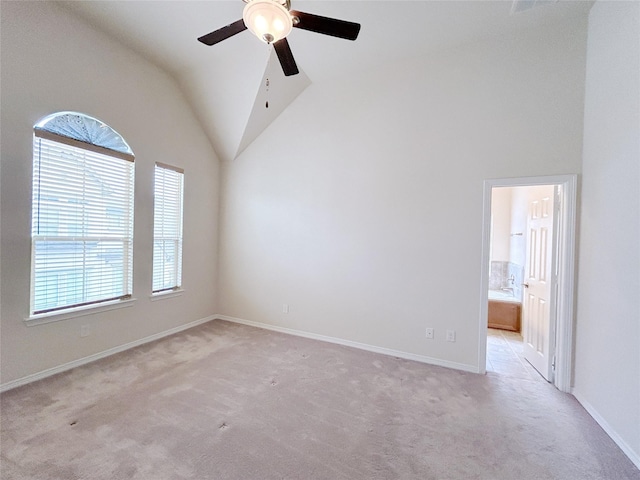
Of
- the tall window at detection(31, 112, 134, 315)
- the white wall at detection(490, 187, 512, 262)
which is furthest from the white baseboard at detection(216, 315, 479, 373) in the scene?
the white wall at detection(490, 187, 512, 262)

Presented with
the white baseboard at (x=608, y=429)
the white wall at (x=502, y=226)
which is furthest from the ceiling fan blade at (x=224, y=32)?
the white wall at (x=502, y=226)

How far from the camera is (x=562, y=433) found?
203 centimetres

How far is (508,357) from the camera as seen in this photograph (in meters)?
3.35

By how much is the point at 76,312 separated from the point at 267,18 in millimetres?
3212

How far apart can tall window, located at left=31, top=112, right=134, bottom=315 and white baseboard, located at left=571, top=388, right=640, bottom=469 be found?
465cm

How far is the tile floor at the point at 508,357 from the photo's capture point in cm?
294

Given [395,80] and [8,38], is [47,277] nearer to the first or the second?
[8,38]

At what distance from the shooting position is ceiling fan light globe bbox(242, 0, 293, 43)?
5.29 ft

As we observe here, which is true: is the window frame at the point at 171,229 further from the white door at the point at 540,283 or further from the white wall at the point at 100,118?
the white door at the point at 540,283

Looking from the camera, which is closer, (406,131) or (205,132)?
(406,131)

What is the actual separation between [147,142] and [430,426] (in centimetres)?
417

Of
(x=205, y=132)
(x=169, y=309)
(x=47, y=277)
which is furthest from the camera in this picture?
(x=205, y=132)

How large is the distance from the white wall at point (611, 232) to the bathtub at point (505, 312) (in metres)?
1.86

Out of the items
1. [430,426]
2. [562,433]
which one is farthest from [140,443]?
[562,433]
